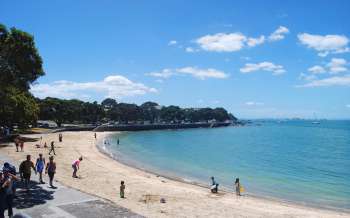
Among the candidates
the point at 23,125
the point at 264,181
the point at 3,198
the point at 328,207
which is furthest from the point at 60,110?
the point at 3,198

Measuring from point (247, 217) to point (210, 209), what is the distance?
2.08 meters

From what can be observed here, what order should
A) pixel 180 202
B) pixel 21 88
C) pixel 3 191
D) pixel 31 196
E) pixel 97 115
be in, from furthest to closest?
pixel 97 115 < pixel 21 88 < pixel 180 202 < pixel 31 196 < pixel 3 191

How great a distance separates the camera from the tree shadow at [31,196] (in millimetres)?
15213

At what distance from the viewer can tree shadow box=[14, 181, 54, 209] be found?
599 inches

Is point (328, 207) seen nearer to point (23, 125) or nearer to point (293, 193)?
point (293, 193)

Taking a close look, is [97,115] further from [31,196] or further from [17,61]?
[31,196]

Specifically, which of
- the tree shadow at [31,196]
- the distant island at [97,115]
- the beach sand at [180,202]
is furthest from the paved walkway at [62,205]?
the distant island at [97,115]

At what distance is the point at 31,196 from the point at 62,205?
2162 mm

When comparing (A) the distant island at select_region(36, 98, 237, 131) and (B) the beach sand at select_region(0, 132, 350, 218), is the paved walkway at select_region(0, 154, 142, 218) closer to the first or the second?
(B) the beach sand at select_region(0, 132, 350, 218)

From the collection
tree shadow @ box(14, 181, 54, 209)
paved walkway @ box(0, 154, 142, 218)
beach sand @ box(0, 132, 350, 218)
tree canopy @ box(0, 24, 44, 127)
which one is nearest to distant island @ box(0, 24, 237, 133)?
tree canopy @ box(0, 24, 44, 127)

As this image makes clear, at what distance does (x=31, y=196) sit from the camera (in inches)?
656

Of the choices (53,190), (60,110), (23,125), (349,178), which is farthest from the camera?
(60,110)

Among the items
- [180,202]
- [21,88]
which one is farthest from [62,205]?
[21,88]

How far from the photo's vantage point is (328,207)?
2677cm
